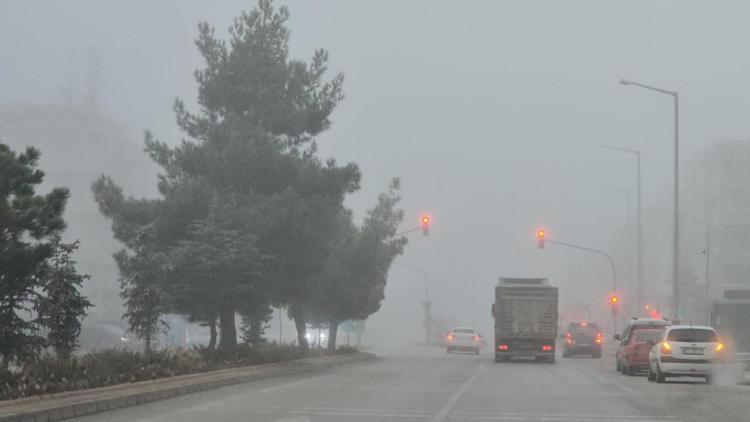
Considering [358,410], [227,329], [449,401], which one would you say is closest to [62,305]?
[358,410]

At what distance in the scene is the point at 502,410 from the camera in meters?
17.0

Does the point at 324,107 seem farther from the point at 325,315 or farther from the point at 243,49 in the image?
the point at 325,315

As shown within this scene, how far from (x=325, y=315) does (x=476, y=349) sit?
56.6 feet

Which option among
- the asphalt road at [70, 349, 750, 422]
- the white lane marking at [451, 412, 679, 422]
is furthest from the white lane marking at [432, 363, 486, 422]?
the white lane marking at [451, 412, 679, 422]

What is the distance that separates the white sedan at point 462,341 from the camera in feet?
188

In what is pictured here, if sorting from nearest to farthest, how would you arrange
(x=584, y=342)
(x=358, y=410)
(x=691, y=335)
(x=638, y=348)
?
(x=358, y=410) → (x=691, y=335) → (x=638, y=348) → (x=584, y=342)

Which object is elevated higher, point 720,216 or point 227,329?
point 720,216

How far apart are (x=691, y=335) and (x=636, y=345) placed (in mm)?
4284

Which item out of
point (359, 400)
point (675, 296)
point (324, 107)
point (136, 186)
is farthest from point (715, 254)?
point (359, 400)

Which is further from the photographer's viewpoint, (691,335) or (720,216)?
(720,216)

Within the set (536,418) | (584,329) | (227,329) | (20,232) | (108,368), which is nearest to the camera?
(536,418)

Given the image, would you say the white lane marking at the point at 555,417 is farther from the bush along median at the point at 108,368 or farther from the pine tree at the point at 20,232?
the pine tree at the point at 20,232

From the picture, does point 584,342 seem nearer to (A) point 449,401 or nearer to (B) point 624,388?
(B) point 624,388

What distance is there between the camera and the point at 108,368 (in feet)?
65.7
